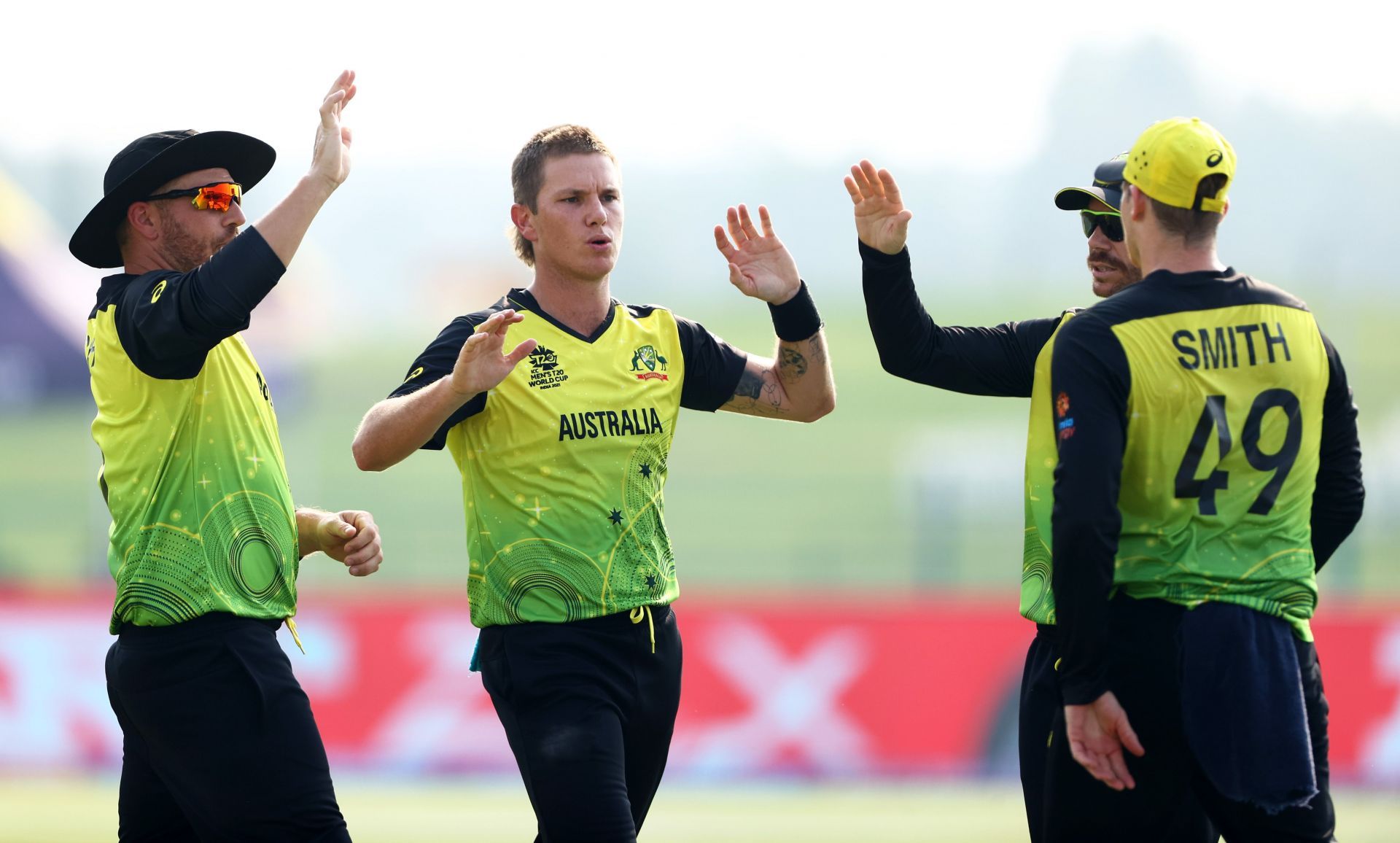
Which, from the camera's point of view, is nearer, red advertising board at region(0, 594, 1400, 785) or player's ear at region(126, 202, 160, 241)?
player's ear at region(126, 202, 160, 241)

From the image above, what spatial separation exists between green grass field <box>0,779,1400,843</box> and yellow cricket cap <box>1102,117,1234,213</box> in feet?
21.6

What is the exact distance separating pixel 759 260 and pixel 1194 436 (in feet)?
5.53

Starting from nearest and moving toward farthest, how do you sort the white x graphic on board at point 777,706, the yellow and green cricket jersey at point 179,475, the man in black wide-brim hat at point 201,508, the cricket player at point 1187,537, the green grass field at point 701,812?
the cricket player at point 1187,537 → the man in black wide-brim hat at point 201,508 → the yellow and green cricket jersey at point 179,475 → the green grass field at point 701,812 → the white x graphic on board at point 777,706

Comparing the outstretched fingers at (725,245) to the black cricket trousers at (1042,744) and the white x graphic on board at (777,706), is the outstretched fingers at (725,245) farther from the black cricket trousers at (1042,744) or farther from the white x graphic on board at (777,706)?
the white x graphic on board at (777,706)

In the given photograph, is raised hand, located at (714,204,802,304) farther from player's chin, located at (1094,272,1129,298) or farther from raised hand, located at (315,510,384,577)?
raised hand, located at (315,510,384,577)

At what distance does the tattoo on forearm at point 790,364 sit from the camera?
539cm

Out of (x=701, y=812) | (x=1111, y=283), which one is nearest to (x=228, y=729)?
(x=1111, y=283)

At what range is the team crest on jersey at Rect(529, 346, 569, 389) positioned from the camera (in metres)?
5.02

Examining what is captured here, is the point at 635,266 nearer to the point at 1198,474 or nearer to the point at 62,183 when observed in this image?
the point at 62,183

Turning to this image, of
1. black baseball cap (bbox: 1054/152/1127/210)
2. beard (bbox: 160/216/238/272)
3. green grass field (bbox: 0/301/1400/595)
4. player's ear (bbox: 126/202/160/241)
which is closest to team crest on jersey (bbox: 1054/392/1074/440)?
black baseball cap (bbox: 1054/152/1127/210)

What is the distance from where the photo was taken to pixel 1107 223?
16.2 ft

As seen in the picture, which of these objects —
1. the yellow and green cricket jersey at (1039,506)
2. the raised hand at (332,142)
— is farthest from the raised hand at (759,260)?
the raised hand at (332,142)

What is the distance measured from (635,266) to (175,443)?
154 feet

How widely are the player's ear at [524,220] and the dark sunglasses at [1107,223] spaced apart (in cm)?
172
